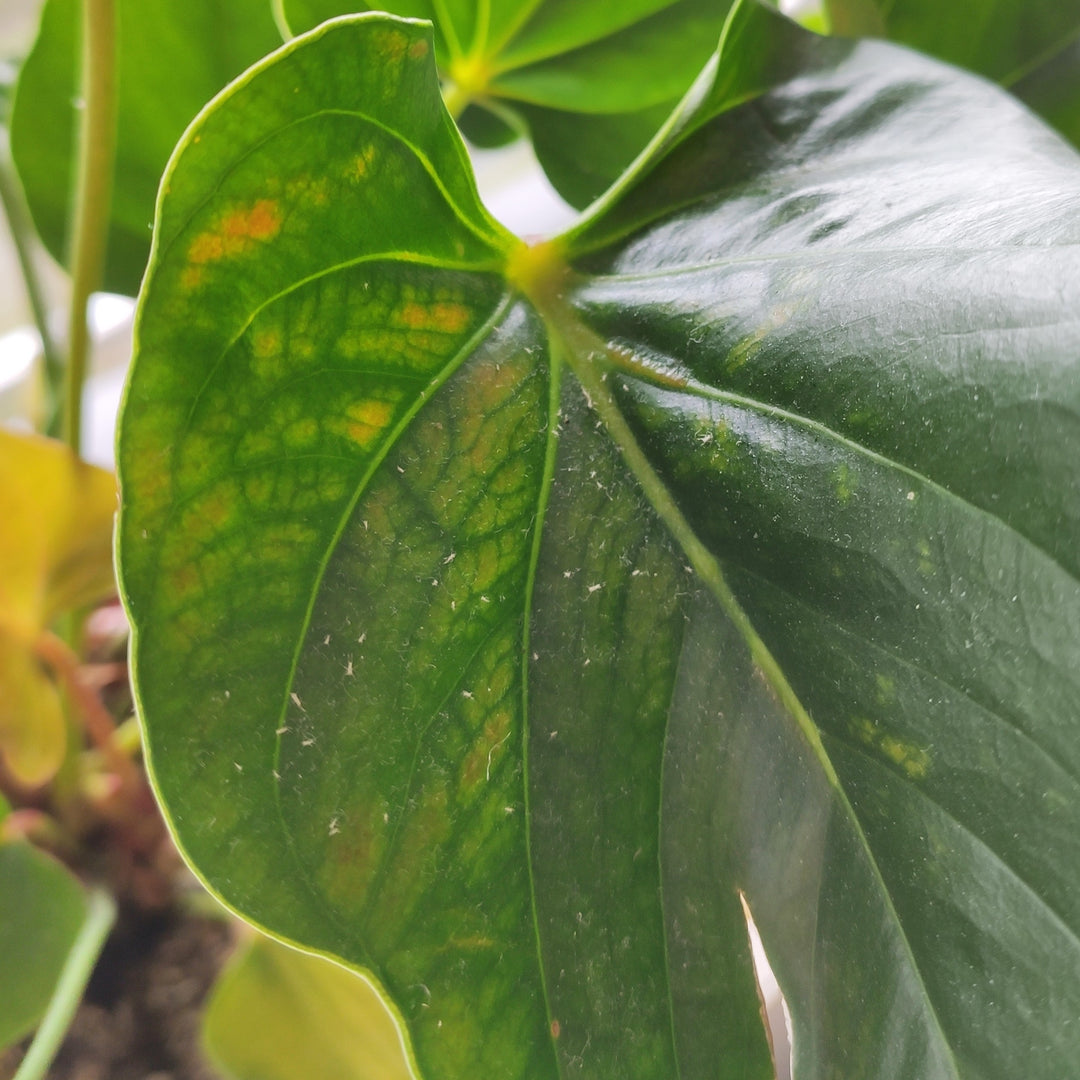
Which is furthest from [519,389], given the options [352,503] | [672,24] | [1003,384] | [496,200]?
[496,200]

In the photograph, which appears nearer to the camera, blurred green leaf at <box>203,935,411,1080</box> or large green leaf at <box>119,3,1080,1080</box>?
large green leaf at <box>119,3,1080,1080</box>

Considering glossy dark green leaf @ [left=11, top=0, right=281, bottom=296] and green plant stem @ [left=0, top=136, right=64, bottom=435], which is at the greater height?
glossy dark green leaf @ [left=11, top=0, right=281, bottom=296]

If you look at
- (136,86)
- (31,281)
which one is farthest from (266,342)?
(31,281)

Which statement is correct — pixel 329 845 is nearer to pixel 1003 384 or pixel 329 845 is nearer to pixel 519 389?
pixel 519 389

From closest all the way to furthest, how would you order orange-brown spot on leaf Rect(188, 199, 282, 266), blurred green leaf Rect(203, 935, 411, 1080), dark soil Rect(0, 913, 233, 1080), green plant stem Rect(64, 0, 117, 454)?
orange-brown spot on leaf Rect(188, 199, 282, 266) → green plant stem Rect(64, 0, 117, 454) → blurred green leaf Rect(203, 935, 411, 1080) → dark soil Rect(0, 913, 233, 1080)

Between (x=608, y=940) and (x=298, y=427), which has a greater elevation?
(x=298, y=427)

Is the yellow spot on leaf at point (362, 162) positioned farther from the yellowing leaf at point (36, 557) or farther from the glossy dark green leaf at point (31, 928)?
the glossy dark green leaf at point (31, 928)

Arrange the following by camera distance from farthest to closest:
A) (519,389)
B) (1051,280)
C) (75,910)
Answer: (75,910), (519,389), (1051,280)

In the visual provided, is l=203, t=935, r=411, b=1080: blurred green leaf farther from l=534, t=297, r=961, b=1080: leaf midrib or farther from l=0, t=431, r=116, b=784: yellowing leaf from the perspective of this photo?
l=534, t=297, r=961, b=1080: leaf midrib

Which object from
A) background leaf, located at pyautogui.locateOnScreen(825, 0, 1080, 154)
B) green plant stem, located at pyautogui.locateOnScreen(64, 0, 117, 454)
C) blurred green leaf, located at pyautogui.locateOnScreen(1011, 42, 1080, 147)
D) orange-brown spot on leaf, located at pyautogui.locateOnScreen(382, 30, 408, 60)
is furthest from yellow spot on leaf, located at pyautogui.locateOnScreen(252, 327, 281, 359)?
blurred green leaf, located at pyautogui.locateOnScreen(1011, 42, 1080, 147)
